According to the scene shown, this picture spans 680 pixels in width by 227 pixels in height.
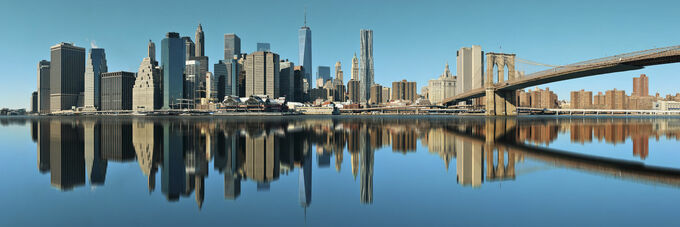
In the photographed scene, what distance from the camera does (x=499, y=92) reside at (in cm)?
8138

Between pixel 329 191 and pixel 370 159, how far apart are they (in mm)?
6466

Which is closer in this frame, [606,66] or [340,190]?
[340,190]

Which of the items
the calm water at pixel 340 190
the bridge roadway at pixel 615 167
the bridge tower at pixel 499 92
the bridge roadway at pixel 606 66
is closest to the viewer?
the calm water at pixel 340 190

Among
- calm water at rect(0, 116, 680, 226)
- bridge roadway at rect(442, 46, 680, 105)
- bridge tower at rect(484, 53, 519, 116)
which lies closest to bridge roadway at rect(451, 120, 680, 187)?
calm water at rect(0, 116, 680, 226)

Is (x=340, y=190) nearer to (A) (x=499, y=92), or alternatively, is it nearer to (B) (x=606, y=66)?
(B) (x=606, y=66)

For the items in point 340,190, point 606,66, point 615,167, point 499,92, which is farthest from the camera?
point 499,92

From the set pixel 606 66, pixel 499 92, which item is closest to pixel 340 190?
pixel 606 66

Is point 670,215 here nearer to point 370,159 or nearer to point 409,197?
point 409,197

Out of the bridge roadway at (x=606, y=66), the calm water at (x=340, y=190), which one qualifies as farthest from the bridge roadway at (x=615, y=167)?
the bridge roadway at (x=606, y=66)

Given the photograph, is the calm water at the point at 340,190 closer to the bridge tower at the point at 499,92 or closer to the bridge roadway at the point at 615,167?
the bridge roadway at the point at 615,167

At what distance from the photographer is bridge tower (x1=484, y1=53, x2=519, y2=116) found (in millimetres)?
79500

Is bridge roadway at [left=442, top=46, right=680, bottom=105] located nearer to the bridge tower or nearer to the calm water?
the bridge tower

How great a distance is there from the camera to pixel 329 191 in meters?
10.1

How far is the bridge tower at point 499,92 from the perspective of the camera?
261 ft
